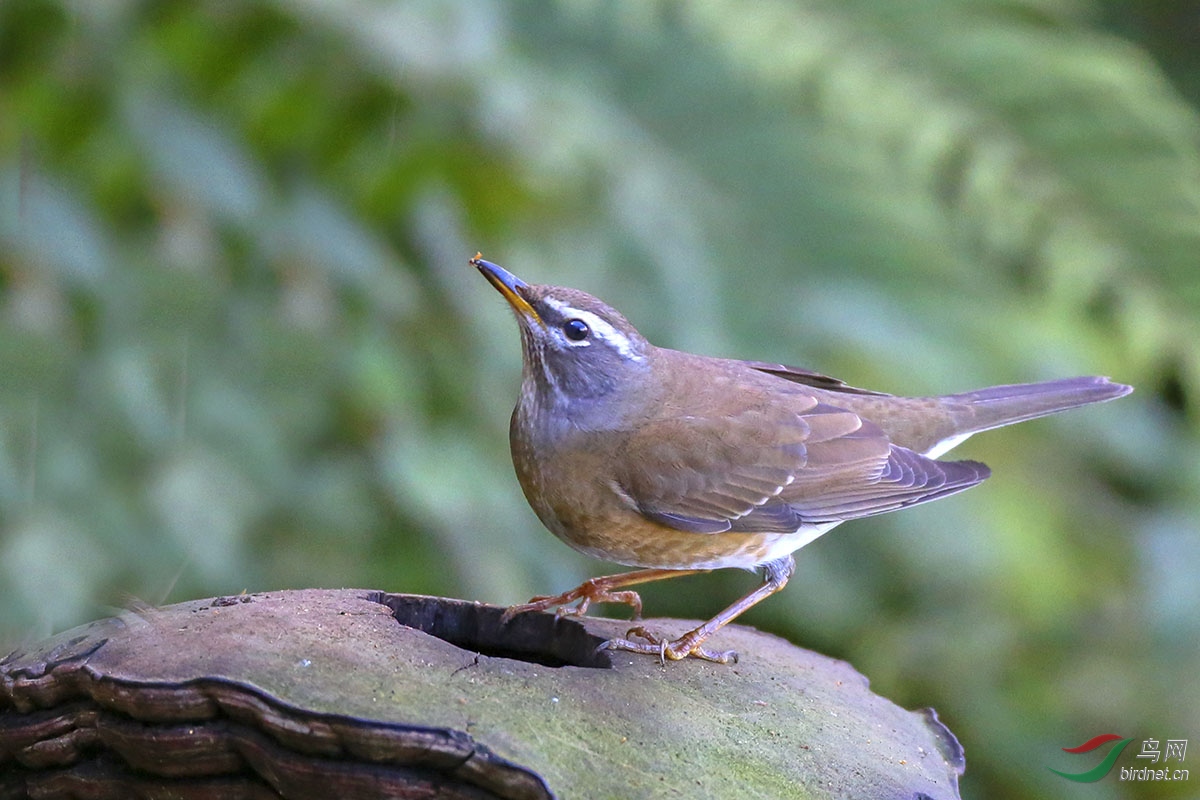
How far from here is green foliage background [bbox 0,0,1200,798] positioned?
9.61 feet

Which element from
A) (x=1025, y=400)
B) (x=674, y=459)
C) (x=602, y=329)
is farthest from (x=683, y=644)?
(x=1025, y=400)

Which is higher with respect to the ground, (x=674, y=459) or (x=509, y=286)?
(x=509, y=286)

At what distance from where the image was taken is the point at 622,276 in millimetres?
4688

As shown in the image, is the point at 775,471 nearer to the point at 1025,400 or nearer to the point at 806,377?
the point at 806,377

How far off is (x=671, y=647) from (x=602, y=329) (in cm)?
86

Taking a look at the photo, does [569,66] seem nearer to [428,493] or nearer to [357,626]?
[428,493]

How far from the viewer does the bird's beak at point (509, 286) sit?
9.44ft

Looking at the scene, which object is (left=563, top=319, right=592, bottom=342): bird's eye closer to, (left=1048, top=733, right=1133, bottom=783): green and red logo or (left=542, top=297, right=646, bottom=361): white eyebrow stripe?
(left=542, top=297, right=646, bottom=361): white eyebrow stripe

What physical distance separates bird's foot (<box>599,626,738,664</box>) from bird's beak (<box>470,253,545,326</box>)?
0.81m

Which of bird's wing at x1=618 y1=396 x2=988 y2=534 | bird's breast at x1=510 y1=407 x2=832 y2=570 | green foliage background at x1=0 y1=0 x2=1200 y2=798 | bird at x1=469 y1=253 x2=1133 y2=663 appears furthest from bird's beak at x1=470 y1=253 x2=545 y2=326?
green foliage background at x1=0 y1=0 x2=1200 y2=798

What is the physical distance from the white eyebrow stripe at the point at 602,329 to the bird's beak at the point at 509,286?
A: 0.18 ft

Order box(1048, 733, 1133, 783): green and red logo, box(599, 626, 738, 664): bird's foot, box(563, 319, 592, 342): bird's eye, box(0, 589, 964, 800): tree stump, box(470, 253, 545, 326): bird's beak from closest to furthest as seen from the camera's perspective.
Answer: box(0, 589, 964, 800): tree stump < box(599, 626, 738, 664): bird's foot < box(470, 253, 545, 326): bird's beak < box(563, 319, 592, 342): bird's eye < box(1048, 733, 1133, 783): green and red logo

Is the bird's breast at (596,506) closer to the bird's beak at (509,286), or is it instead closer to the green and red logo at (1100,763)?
the bird's beak at (509,286)

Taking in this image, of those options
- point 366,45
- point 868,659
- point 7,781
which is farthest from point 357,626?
point 868,659
